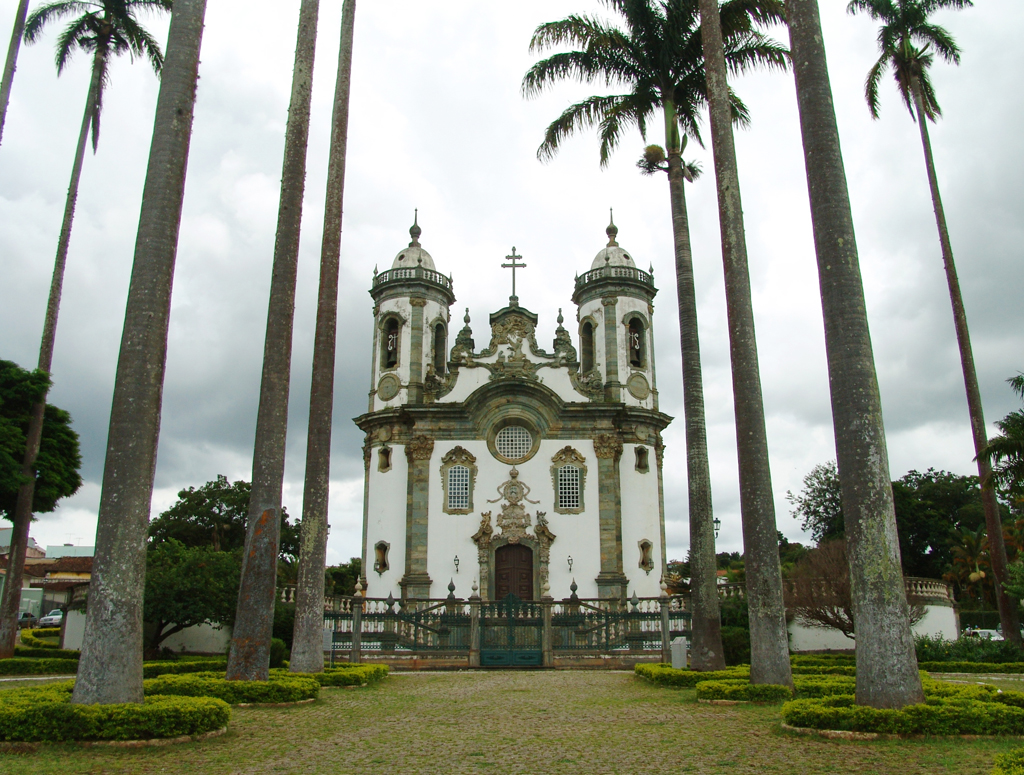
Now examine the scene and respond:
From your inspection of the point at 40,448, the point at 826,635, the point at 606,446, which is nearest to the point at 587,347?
the point at 606,446

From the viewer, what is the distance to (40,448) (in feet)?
78.2

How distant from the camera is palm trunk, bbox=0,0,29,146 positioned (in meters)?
21.0

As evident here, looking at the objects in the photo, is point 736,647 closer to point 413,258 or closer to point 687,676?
point 687,676

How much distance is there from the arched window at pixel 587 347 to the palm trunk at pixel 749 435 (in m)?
21.7

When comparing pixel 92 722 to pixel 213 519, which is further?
pixel 213 519

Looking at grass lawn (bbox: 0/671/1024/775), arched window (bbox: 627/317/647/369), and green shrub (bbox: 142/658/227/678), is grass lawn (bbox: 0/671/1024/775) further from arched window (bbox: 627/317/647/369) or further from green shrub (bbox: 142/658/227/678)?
arched window (bbox: 627/317/647/369)

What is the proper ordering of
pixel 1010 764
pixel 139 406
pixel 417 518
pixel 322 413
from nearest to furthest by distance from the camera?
1. pixel 1010 764
2. pixel 139 406
3. pixel 322 413
4. pixel 417 518

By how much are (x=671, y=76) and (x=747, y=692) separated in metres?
13.5

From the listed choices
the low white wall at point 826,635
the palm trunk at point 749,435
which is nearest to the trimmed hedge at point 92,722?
the palm trunk at point 749,435

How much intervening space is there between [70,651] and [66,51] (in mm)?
18351

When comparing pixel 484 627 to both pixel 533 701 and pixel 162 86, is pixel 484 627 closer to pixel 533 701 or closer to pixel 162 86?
pixel 533 701

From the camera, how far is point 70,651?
2462 cm

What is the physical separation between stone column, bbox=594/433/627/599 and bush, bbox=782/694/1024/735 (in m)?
22.9

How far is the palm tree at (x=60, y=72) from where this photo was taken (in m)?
22.3
